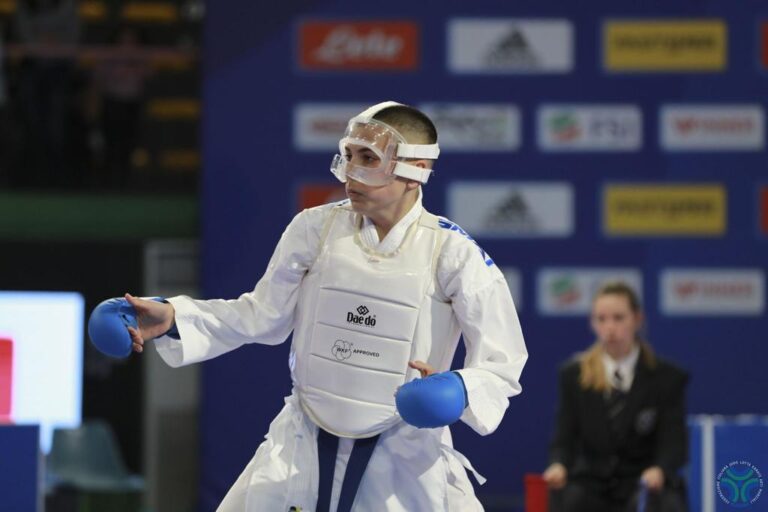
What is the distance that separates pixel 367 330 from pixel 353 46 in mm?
4621

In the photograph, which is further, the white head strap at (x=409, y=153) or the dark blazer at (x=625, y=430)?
the dark blazer at (x=625, y=430)

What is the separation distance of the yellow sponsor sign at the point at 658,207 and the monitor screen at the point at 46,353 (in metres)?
3.73

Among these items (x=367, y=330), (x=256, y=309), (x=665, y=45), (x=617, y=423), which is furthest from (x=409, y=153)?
(x=665, y=45)

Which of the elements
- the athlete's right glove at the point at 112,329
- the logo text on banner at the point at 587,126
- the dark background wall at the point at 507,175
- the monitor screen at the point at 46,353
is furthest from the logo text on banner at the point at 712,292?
the athlete's right glove at the point at 112,329

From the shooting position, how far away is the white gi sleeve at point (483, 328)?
3.79 m

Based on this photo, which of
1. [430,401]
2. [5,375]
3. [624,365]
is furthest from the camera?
[624,365]

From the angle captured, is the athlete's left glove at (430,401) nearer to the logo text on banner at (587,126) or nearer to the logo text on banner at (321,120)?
the logo text on banner at (321,120)

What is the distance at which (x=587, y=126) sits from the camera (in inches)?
331

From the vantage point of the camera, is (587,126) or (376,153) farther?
(587,126)

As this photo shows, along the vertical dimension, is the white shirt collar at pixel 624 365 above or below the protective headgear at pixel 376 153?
below

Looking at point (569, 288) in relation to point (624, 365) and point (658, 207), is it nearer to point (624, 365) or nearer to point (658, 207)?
point (658, 207)

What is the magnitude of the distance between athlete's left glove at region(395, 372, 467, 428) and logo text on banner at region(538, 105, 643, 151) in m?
4.95

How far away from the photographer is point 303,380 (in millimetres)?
4012

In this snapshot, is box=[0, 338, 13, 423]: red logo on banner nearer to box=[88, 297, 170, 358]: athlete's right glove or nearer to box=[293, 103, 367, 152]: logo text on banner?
A: box=[88, 297, 170, 358]: athlete's right glove
